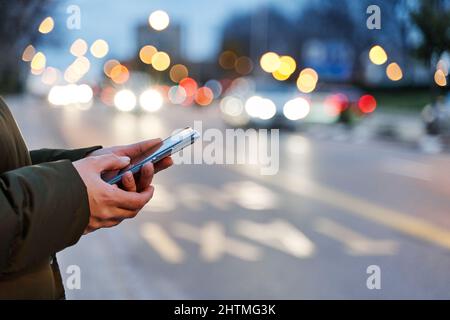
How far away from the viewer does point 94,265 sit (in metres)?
6.69

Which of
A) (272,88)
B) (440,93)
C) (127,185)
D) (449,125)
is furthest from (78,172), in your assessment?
(272,88)

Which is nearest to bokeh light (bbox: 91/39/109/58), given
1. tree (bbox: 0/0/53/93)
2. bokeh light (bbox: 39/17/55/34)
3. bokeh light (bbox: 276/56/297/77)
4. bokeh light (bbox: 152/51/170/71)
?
bokeh light (bbox: 39/17/55/34)

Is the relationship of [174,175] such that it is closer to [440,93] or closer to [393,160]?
Answer: [393,160]

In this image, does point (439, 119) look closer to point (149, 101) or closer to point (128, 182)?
point (149, 101)

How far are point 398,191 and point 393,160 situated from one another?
17.6 ft

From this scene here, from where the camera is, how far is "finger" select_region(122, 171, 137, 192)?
177 cm

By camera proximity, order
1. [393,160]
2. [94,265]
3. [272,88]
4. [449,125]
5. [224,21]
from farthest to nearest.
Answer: [224,21], [272,88], [449,125], [393,160], [94,265]

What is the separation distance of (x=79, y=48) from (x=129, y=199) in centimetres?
2502

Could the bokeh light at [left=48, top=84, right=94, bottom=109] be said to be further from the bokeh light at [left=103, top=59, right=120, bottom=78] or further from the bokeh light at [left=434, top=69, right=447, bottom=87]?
the bokeh light at [left=434, top=69, right=447, bottom=87]

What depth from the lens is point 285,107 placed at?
26.2 m

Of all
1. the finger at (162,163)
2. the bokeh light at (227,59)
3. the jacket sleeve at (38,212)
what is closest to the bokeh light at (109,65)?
the bokeh light at (227,59)

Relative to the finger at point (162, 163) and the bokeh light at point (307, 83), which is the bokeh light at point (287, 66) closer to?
the bokeh light at point (307, 83)

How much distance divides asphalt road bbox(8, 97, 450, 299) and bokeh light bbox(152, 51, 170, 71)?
79.5 m

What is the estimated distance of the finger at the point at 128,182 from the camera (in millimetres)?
1767
